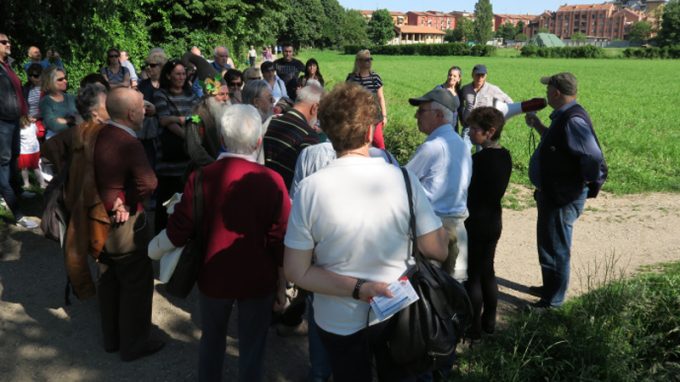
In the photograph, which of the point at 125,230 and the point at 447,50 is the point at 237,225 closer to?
the point at 125,230

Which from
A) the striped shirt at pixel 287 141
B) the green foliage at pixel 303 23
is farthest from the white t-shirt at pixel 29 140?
the green foliage at pixel 303 23

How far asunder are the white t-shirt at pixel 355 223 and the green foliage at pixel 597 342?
1525mm

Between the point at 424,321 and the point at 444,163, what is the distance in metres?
1.38

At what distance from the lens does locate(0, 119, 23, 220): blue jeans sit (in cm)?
630

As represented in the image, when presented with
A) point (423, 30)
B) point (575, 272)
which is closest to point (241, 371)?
point (575, 272)

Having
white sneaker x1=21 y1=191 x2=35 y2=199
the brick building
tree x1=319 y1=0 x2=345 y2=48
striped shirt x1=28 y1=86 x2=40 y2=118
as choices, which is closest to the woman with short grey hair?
white sneaker x1=21 y1=191 x2=35 y2=199

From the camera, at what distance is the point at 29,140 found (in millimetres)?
7457

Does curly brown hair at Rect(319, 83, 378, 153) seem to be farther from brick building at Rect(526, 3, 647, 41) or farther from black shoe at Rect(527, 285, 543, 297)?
brick building at Rect(526, 3, 647, 41)

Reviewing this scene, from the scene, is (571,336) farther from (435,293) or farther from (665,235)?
(665,235)

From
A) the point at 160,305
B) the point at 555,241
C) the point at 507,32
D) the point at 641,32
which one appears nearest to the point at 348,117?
the point at 555,241

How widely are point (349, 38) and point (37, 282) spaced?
119 m

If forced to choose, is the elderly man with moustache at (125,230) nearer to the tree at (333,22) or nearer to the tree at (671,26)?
the tree at (333,22)

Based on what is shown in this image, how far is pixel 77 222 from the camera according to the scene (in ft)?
12.1

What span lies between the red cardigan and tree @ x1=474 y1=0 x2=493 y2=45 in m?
166
